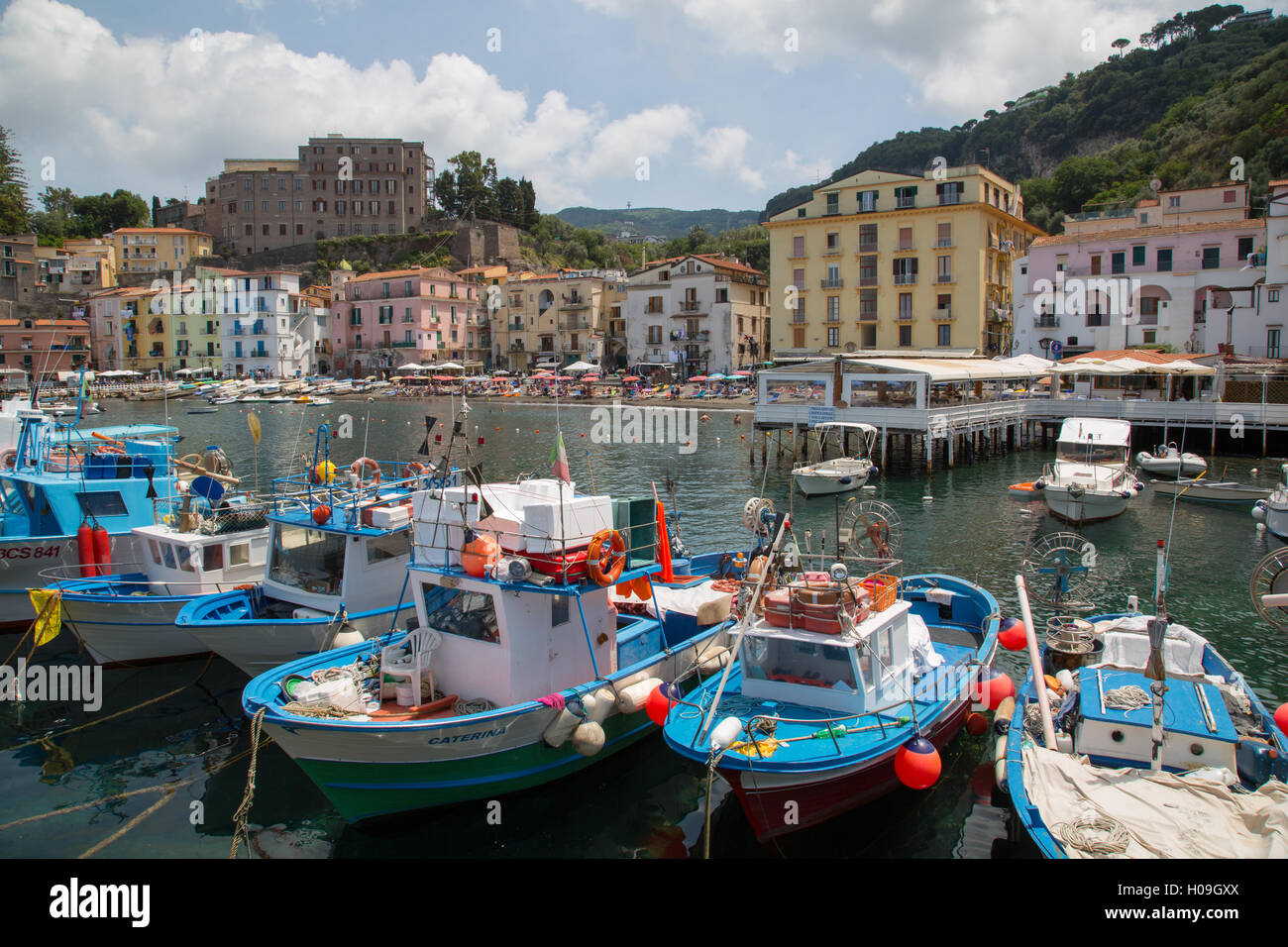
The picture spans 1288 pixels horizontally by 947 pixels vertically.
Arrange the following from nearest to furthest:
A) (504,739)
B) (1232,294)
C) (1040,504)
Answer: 1. (504,739)
2. (1040,504)
3. (1232,294)

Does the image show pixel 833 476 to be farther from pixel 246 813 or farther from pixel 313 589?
pixel 246 813

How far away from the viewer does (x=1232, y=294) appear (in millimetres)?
52188

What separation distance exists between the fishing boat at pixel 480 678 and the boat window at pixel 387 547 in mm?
2717

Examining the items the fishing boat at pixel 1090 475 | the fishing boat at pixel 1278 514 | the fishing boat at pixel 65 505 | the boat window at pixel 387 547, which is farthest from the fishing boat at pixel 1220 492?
the fishing boat at pixel 65 505

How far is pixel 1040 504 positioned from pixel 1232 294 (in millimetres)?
31266

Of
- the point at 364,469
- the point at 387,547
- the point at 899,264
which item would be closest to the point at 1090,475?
the point at 364,469

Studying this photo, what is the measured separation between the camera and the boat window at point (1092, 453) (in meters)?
31.8

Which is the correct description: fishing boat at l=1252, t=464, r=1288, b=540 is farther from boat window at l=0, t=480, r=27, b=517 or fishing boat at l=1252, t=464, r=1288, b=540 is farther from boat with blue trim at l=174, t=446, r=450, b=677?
boat window at l=0, t=480, r=27, b=517

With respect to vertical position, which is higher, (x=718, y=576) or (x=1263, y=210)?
(x=1263, y=210)

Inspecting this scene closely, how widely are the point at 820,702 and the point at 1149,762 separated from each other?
3712 millimetres

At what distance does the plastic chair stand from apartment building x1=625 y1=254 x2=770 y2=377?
7260 centimetres

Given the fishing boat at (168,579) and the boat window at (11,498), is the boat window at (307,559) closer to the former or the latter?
the fishing boat at (168,579)
